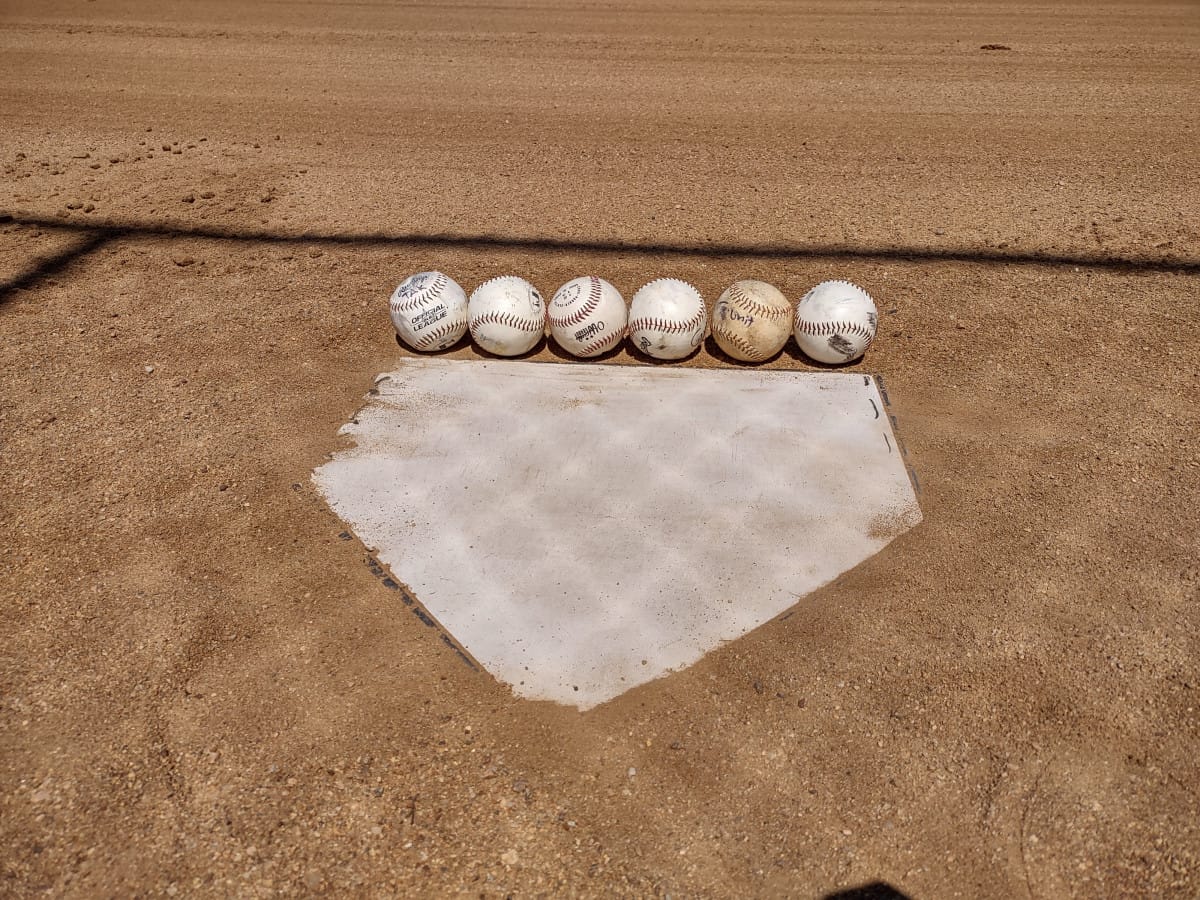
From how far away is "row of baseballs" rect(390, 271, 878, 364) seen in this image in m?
5.91

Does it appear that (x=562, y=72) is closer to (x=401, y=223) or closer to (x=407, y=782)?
(x=401, y=223)

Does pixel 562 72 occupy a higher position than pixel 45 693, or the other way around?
pixel 45 693

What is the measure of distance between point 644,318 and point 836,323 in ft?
4.16

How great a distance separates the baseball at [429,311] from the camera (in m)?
6.04

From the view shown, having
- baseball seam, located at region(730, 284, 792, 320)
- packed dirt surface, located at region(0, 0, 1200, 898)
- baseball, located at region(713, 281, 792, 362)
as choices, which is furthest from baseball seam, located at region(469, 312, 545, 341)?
baseball seam, located at region(730, 284, 792, 320)

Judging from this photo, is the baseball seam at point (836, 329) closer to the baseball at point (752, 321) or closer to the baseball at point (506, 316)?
the baseball at point (752, 321)

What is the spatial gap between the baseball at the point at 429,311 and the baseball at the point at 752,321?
1.78 m

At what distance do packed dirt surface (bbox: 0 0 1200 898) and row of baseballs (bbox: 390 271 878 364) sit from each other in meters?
0.34

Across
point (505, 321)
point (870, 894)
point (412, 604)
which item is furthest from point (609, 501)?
point (870, 894)

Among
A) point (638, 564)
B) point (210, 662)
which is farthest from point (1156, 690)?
point (210, 662)

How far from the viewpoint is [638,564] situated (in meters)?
4.65

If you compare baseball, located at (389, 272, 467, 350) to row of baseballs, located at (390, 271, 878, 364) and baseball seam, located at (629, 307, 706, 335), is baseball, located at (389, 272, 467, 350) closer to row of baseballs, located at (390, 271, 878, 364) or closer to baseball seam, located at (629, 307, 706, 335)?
row of baseballs, located at (390, 271, 878, 364)

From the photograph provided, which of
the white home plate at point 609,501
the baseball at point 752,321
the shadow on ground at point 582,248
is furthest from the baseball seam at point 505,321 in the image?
the shadow on ground at point 582,248

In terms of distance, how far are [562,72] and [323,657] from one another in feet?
33.9
